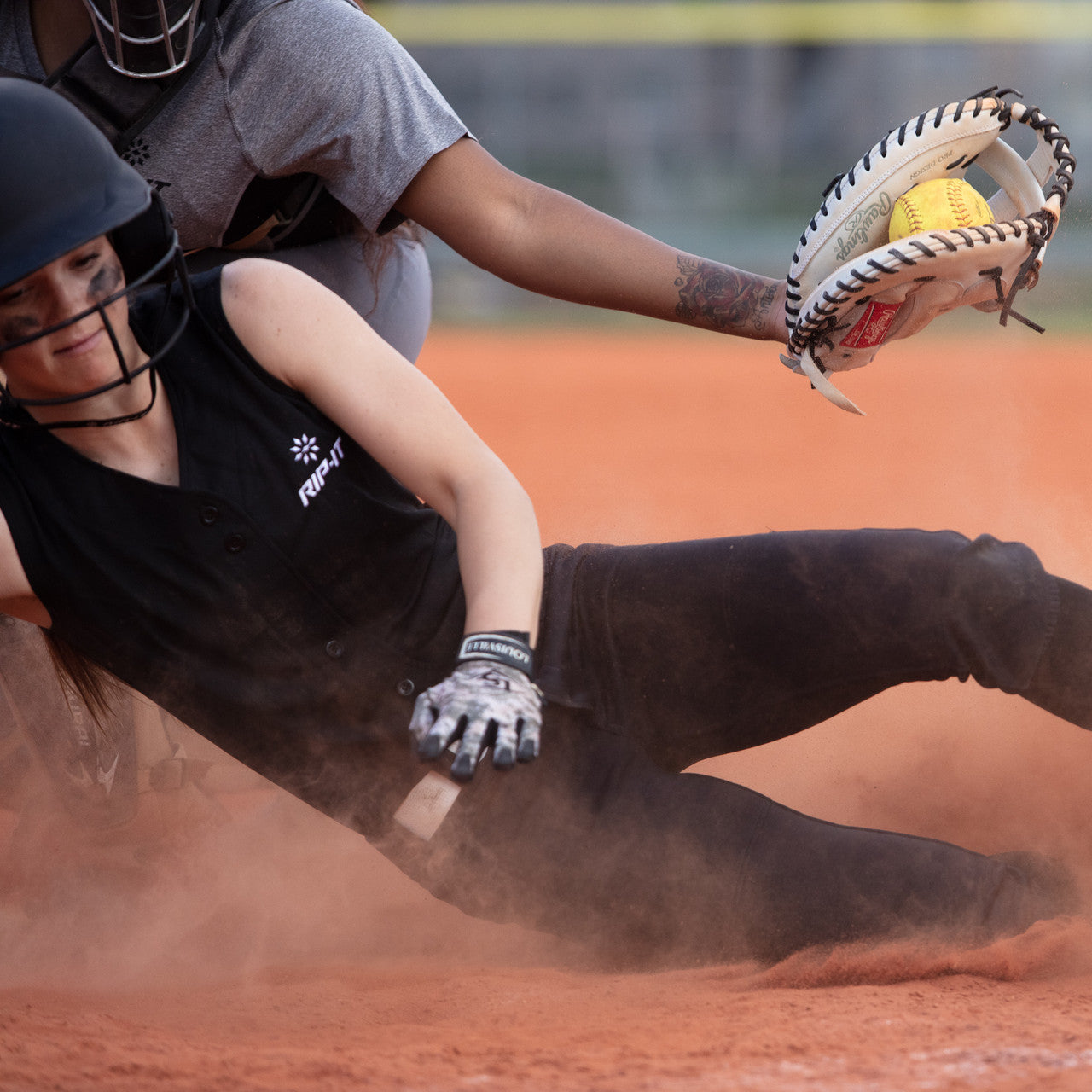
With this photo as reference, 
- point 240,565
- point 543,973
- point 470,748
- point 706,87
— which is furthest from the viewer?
point 706,87

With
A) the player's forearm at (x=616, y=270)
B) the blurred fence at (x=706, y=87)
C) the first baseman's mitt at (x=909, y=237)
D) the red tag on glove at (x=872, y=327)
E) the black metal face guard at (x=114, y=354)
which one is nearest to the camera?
the black metal face guard at (x=114, y=354)

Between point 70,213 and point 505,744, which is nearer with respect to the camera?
point 505,744

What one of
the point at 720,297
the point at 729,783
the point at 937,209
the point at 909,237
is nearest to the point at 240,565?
the point at 729,783

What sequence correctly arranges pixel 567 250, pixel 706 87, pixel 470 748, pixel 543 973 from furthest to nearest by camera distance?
pixel 706 87 < pixel 567 250 < pixel 543 973 < pixel 470 748

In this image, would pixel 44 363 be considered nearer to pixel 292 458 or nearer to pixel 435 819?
pixel 292 458

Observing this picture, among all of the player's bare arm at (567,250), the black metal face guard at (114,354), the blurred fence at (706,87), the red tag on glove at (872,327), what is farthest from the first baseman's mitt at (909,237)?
the blurred fence at (706,87)

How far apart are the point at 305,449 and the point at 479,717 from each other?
1.65 feet

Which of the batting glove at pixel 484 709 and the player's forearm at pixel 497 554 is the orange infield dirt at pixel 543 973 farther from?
the player's forearm at pixel 497 554

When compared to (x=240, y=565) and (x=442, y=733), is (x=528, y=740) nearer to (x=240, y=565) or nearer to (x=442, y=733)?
(x=442, y=733)

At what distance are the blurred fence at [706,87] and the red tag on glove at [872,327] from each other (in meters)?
9.80

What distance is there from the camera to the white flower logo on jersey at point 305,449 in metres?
Answer: 1.83

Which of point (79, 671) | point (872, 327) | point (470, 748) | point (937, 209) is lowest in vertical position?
point (470, 748)

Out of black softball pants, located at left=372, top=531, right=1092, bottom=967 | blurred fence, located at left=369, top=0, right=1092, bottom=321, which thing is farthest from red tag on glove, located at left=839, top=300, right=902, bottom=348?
blurred fence, located at left=369, top=0, right=1092, bottom=321

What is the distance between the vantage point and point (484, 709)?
159 centimetres
